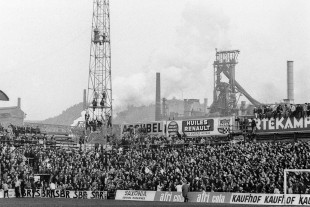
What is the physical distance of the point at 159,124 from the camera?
72.3m

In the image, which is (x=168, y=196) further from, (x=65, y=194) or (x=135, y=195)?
(x=65, y=194)

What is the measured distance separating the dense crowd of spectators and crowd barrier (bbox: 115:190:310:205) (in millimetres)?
17054

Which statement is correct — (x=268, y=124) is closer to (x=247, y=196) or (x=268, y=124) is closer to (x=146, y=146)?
(x=146, y=146)

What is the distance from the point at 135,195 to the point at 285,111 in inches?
717

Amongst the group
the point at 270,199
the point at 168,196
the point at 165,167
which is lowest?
the point at 168,196

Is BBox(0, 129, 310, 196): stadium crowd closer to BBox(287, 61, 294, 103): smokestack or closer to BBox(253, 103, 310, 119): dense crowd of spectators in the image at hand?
BBox(253, 103, 310, 119): dense crowd of spectators

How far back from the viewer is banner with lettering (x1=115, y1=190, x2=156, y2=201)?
1885 inches

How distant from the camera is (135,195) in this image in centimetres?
4919

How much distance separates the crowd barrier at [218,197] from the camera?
3894 cm

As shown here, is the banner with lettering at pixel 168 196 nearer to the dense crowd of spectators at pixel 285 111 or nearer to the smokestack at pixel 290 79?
the dense crowd of spectators at pixel 285 111

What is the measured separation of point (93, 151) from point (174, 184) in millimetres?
17301

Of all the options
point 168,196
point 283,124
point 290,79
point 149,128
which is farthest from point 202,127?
point 290,79

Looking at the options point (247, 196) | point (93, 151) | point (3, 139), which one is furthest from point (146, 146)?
point (247, 196)

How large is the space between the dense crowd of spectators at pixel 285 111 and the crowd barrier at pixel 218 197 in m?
17.1
